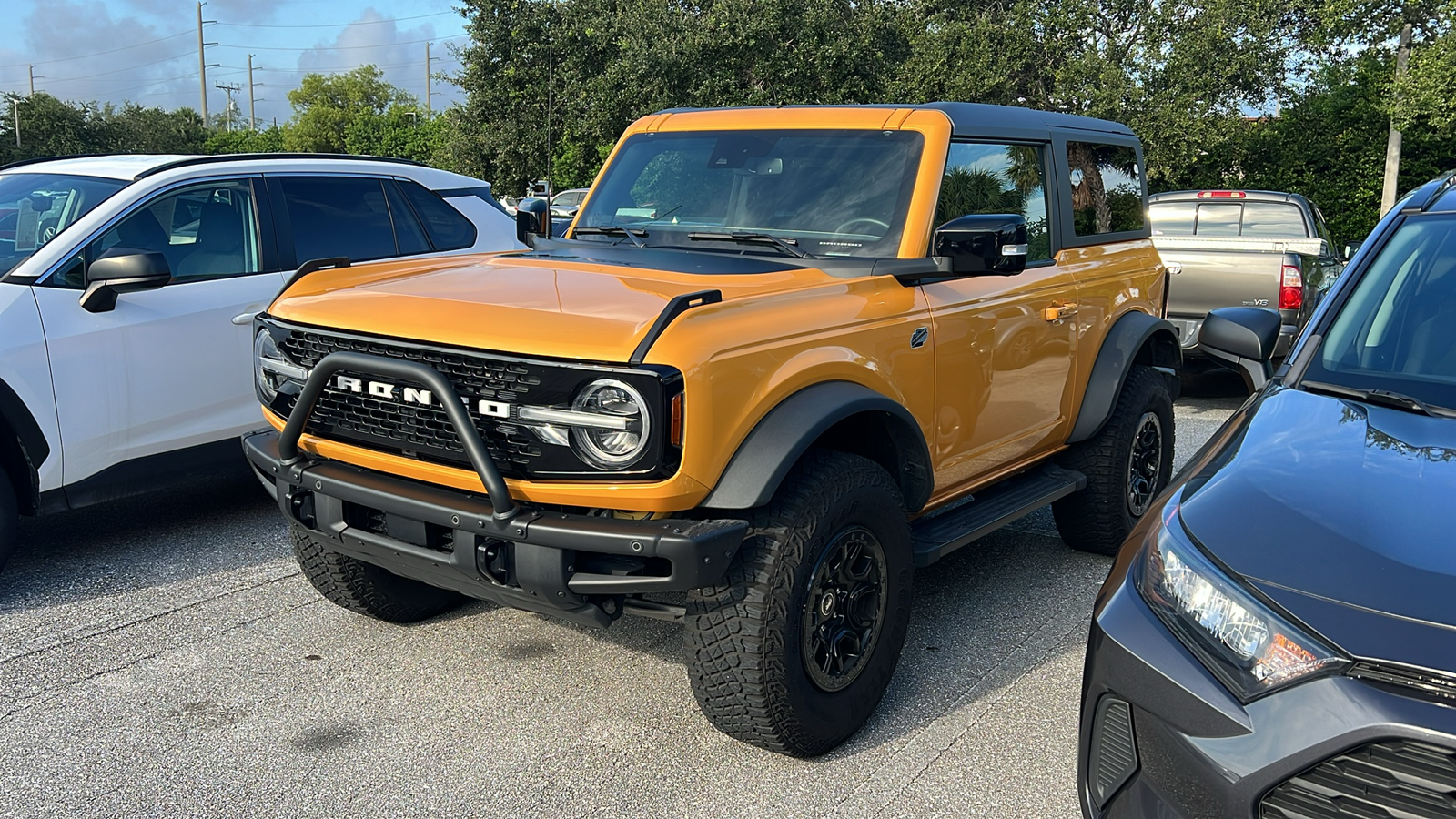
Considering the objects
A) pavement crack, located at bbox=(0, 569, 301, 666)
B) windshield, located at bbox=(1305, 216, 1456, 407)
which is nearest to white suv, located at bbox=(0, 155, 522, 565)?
pavement crack, located at bbox=(0, 569, 301, 666)

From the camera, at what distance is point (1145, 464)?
17.4 feet

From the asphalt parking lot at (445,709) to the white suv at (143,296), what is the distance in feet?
1.62

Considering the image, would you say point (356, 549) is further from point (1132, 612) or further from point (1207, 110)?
point (1207, 110)

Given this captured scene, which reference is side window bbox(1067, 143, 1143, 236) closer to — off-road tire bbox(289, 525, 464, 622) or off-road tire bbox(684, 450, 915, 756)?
off-road tire bbox(684, 450, 915, 756)

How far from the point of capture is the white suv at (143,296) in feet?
14.9

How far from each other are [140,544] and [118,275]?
4.37 ft

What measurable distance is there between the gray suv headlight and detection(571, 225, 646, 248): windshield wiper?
2.46 metres

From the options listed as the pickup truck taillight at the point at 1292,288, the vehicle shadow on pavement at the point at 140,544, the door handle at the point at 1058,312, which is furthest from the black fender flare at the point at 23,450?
the pickup truck taillight at the point at 1292,288

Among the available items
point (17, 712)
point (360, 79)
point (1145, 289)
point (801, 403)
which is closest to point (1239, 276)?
point (1145, 289)

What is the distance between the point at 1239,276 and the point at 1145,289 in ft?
14.2

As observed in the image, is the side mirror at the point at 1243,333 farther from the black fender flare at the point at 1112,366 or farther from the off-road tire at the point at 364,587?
the off-road tire at the point at 364,587

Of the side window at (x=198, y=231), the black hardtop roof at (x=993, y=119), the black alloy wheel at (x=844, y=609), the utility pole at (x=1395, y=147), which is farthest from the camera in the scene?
the utility pole at (x=1395, y=147)

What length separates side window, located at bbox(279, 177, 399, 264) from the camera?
564 cm

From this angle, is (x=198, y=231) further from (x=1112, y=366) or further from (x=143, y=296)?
(x=1112, y=366)
